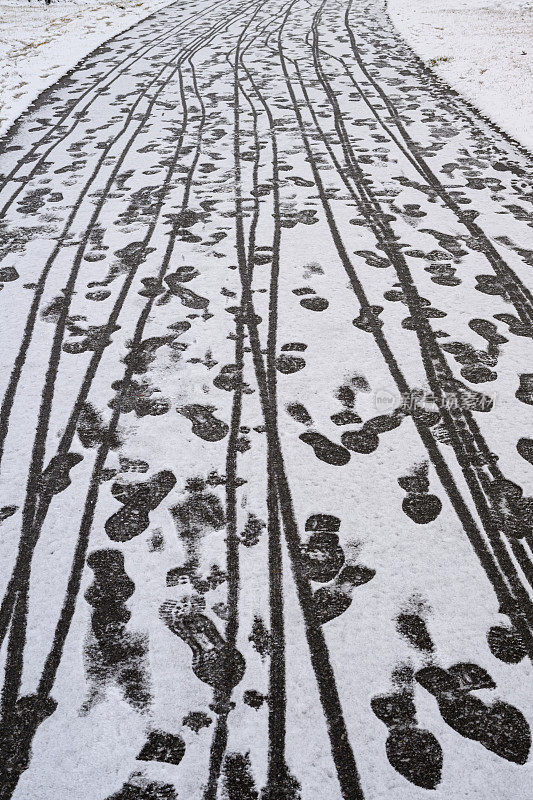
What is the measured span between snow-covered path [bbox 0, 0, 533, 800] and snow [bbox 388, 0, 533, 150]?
208 centimetres

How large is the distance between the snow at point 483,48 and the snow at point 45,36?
4.98m

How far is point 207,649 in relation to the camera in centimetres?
162

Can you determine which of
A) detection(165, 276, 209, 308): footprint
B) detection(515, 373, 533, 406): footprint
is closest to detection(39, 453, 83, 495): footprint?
detection(165, 276, 209, 308): footprint

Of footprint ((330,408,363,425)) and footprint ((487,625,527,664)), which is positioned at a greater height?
footprint ((330,408,363,425))

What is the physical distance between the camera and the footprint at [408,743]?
4.51ft

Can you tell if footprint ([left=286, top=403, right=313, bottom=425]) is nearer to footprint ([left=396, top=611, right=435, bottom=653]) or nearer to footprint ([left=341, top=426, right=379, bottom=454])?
footprint ([left=341, top=426, right=379, bottom=454])

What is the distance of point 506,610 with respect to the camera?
1.69 metres

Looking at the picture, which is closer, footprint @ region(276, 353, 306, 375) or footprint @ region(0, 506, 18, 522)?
footprint @ region(0, 506, 18, 522)

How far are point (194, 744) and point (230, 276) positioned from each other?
2489 millimetres

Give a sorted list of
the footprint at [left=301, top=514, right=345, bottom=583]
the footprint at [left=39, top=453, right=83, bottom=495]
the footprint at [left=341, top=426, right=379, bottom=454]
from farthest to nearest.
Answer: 1. the footprint at [left=341, top=426, right=379, bottom=454]
2. the footprint at [left=39, top=453, right=83, bottom=495]
3. the footprint at [left=301, top=514, right=345, bottom=583]

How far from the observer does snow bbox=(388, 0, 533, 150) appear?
6.04 metres

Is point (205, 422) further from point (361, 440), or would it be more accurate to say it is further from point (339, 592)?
point (339, 592)

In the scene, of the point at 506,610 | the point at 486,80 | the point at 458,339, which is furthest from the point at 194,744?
the point at 486,80

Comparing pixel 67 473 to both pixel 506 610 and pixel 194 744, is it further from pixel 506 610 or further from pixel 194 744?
pixel 506 610
